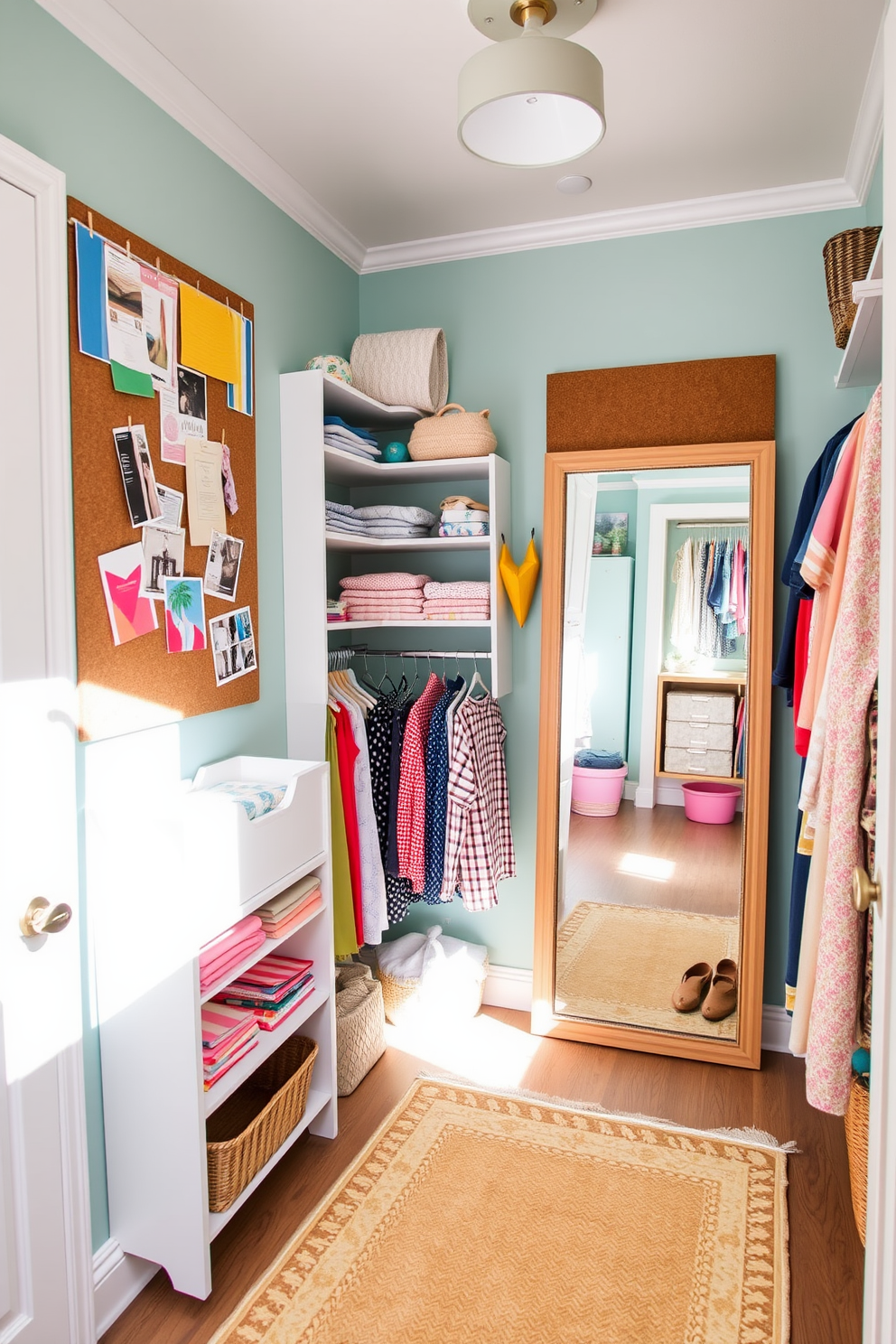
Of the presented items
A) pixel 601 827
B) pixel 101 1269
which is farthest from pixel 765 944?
pixel 101 1269

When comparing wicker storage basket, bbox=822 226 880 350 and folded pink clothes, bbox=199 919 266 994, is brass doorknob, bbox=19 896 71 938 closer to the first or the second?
folded pink clothes, bbox=199 919 266 994

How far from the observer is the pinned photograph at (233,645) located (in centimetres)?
225

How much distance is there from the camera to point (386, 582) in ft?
9.33

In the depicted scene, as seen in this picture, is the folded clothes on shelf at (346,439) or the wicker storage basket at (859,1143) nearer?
the wicker storage basket at (859,1143)

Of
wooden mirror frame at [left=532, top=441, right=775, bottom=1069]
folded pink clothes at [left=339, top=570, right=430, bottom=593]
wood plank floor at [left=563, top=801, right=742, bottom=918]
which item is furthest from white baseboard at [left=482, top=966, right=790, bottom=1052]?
folded pink clothes at [left=339, top=570, right=430, bottom=593]

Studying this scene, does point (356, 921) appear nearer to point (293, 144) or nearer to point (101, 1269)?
point (101, 1269)

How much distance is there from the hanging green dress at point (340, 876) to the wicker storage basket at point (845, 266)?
176cm

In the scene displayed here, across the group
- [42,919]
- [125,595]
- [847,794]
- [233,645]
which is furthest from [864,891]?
[233,645]

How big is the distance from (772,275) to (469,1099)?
264cm

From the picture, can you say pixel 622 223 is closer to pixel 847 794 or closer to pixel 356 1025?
pixel 847 794

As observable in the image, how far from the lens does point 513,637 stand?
A: 9.98ft

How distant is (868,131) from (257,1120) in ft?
9.26

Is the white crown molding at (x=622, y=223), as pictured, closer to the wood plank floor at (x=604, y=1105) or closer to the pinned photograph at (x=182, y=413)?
the pinned photograph at (x=182, y=413)

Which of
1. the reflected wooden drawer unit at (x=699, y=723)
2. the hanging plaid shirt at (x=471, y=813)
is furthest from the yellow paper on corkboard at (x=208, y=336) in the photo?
the reflected wooden drawer unit at (x=699, y=723)
